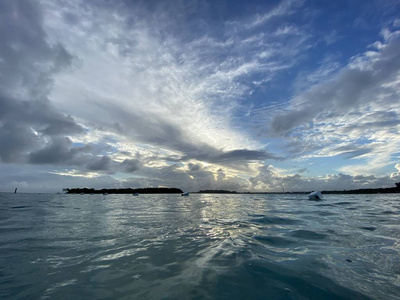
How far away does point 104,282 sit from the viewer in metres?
4.88

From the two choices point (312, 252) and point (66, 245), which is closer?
point (312, 252)

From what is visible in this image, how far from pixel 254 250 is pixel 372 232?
7443 mm

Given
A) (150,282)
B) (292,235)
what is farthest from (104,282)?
(292,235)

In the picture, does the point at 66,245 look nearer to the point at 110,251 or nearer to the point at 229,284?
the point at 110,251

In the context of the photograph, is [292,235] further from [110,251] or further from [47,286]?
[47,286]

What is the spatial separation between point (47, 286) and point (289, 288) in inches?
224

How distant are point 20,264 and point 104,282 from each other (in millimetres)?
3411

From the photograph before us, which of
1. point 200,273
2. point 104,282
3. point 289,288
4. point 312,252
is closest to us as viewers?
point 289,288

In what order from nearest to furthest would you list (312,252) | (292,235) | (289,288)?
1. (289,288)
2. (312,252)
3. (292,235)

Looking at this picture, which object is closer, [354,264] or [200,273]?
[200,273]

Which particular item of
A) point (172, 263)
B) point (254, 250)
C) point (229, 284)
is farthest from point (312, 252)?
point (172, 263)

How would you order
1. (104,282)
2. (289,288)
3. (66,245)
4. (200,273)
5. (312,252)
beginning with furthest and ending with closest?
(66,245) → (312,252) → (200,273) → (104,282) → (289,288)

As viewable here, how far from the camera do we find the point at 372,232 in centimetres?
1022

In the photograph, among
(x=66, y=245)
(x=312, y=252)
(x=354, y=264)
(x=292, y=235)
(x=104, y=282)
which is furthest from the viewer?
(x=292, y=235)
